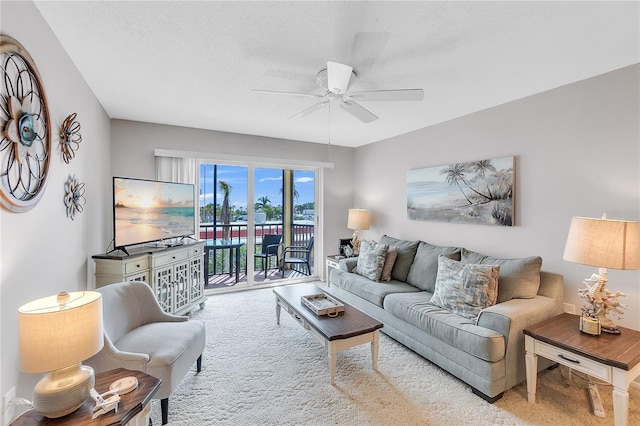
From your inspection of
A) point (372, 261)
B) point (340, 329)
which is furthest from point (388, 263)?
point (340, 329)

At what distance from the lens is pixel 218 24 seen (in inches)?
66.7

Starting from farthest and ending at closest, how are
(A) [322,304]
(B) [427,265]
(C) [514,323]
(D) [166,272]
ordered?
1. (B) [427,265]
2. (D) [166,272]
3. (A) [322,304]
4. (C) [514,323]

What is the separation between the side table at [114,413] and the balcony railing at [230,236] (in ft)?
10.0

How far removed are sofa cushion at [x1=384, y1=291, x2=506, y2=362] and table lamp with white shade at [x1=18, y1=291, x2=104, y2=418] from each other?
2.31 metres

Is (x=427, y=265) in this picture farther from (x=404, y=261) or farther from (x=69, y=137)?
(x=69, y=137)

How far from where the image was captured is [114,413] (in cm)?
121

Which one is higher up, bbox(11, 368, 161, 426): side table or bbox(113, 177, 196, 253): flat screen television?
bbox(113, 177, 196, 253): flat screen television

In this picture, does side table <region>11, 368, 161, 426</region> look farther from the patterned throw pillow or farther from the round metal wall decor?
the patterned throw pillow

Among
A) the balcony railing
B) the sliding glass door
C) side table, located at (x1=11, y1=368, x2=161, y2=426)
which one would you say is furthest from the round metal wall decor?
the balcony railing

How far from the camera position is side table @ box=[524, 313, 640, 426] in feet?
5.36

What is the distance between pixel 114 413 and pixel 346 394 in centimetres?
149

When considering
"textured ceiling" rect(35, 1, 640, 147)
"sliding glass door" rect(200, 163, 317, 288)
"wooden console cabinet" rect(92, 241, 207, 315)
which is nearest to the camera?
"textured ceiling" rect(35, 1, 640, 147)

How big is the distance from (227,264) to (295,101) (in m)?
3.04

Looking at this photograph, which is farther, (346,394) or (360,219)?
(360,219)
